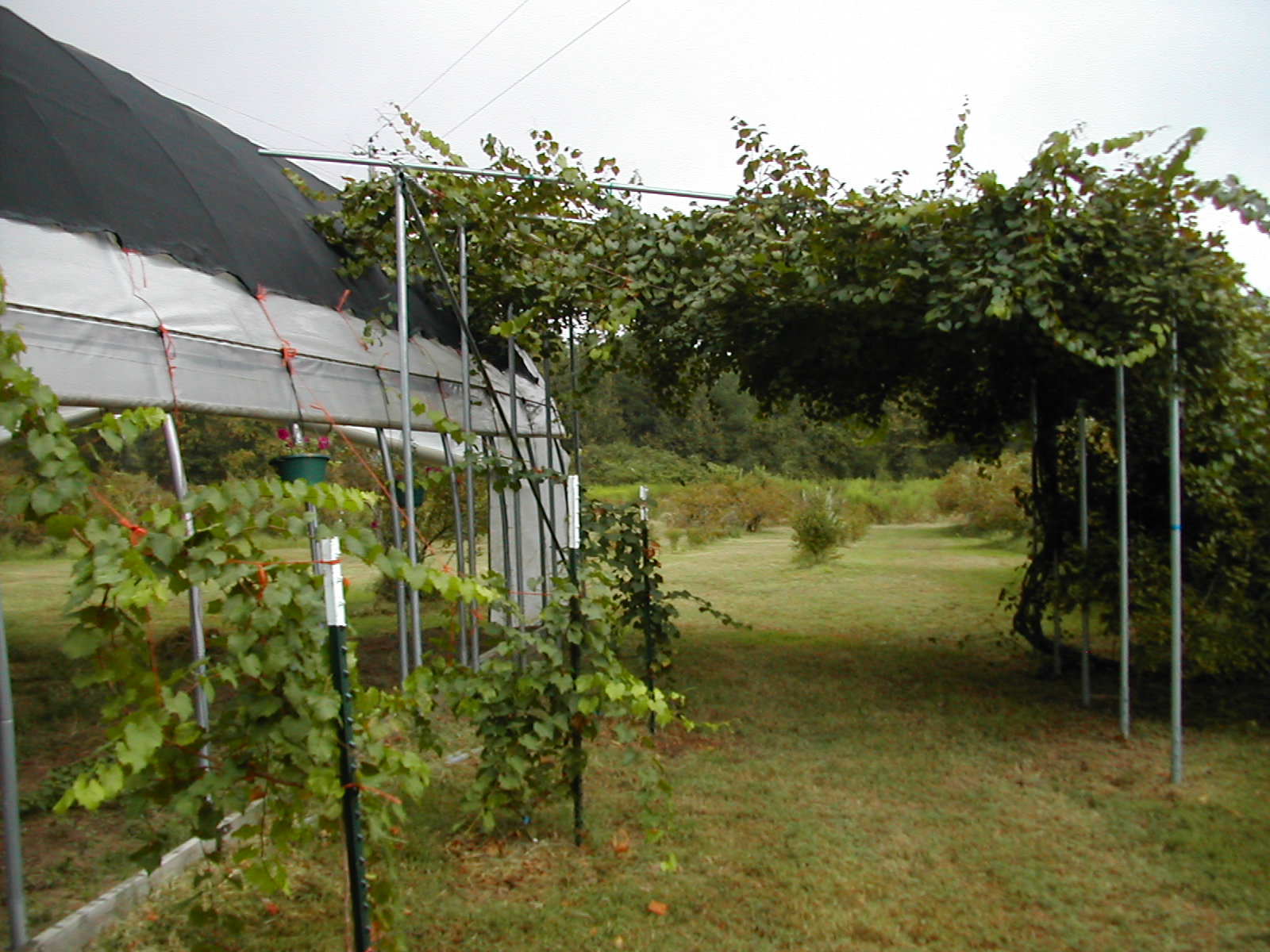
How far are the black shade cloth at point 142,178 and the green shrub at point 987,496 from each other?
35.0 feet

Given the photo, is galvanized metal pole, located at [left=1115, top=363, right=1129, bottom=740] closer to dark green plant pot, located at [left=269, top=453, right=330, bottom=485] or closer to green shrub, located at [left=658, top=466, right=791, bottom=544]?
dark green plant pot, located at [left=269, top=453, right=330, bottom=485]

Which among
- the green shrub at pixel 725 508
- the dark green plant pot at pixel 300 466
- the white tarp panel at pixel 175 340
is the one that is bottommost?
the green shrub at pixel 725 508

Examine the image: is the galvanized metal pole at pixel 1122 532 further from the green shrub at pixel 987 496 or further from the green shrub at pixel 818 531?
the green shrub at pixel 987 496

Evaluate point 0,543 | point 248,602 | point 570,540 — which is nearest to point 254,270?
point 570,540

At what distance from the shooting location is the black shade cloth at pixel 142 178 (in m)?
3.38

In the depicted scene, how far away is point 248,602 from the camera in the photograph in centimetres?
183

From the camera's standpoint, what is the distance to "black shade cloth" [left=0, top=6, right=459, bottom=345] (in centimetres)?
338

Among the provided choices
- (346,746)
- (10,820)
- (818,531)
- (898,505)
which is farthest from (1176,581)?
(898,505)

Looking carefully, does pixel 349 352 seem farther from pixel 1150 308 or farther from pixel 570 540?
pixel 1150 308

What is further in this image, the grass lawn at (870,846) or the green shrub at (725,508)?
the green shrub at (725,508)

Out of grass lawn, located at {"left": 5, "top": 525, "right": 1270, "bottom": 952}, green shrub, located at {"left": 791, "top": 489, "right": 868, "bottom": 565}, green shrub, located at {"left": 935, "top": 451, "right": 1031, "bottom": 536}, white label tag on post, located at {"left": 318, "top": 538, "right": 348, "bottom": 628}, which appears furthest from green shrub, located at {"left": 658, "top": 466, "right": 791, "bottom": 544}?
white label tag on post, located at {"left": 318, "top": 538, "right": 348, "bottom": 628}

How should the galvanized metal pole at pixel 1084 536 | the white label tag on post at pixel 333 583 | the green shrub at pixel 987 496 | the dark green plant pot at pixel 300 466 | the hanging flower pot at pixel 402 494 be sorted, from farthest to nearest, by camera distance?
the green shrub at pixel 987 496 < the hanging flower pot at pixel 402 494 < the galvanized metal pole at pixel 1084 536 < the dark green plant pot at pixel 300 466 < the white label tag on post at pixel 333 583

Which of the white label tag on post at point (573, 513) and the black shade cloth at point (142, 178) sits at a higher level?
the black shade cloth at point (142, 178)

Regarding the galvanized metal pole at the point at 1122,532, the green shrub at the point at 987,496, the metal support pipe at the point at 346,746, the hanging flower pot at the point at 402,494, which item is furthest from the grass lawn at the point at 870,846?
the green shrub at the point at 987,496
